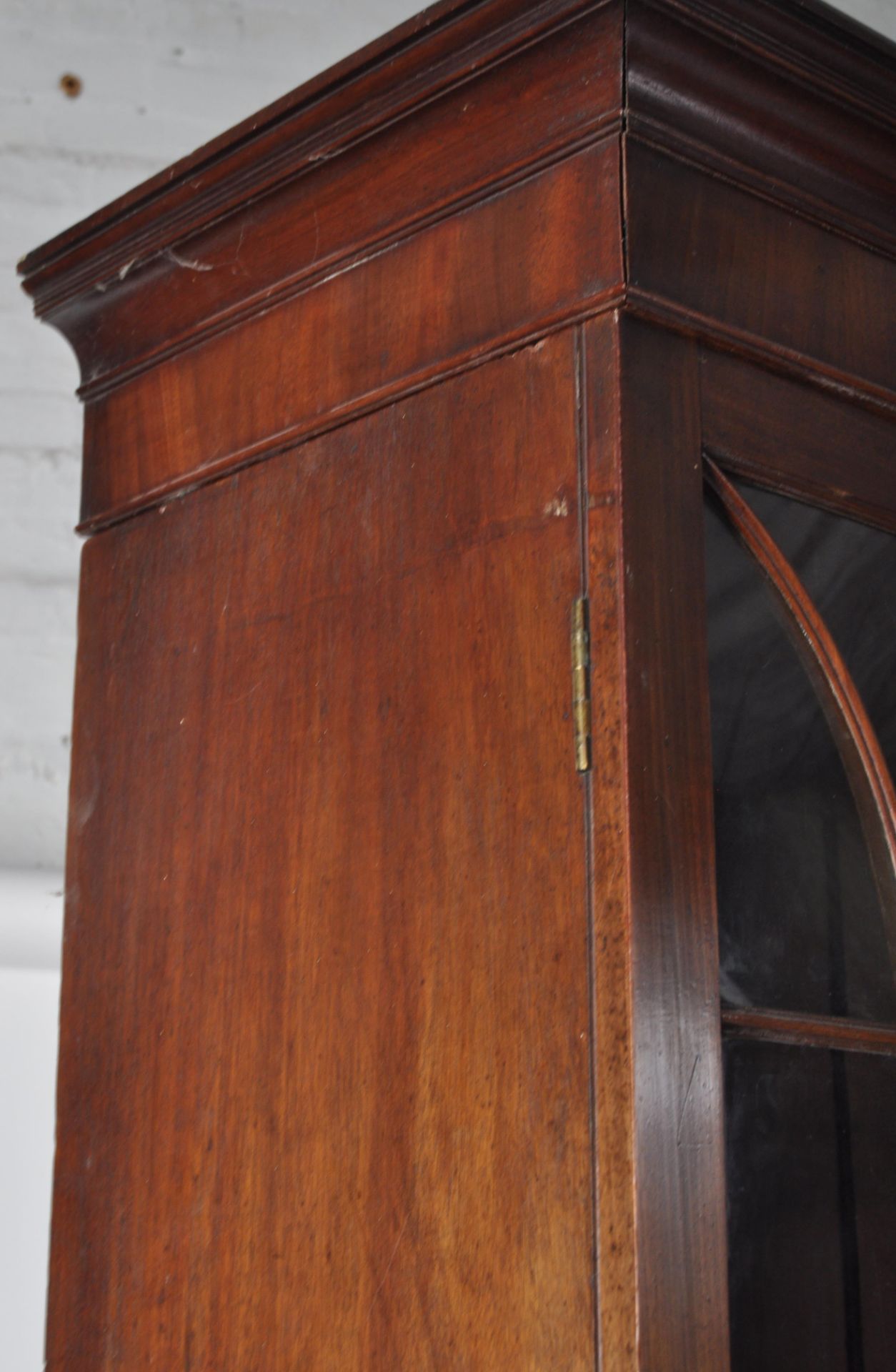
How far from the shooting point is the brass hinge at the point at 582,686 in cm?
68

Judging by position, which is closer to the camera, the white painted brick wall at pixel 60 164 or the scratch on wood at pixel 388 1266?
the scratch on wood at pixel 388 1266

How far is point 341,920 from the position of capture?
30.3 inches

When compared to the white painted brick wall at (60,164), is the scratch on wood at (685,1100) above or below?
below

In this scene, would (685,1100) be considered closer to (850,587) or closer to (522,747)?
(522,747)

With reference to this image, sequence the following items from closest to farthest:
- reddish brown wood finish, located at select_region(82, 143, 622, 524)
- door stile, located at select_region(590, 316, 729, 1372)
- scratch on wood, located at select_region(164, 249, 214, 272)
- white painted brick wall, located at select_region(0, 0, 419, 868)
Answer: door stile, located at select_region(590, 316, 729, 1372)
reddish brown wood finish, located at select_region(82, 143, 622, 524)
scratch on wood, located at select_region(164, 249, 214, 272)
white painted brick wall, located at select_region(0, 0, 419, 868)

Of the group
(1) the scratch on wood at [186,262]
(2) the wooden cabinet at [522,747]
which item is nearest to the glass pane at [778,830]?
(2) the wooden cabinet at [522,747]

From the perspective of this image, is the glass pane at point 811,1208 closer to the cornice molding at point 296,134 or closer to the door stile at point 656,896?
the door stile at point 656,896

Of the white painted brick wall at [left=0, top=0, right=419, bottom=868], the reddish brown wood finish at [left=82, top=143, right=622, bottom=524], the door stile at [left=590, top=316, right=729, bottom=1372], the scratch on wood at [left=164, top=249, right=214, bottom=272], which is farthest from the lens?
the white painted brick wall at [left=0, top=0, right=419, bottom=868]

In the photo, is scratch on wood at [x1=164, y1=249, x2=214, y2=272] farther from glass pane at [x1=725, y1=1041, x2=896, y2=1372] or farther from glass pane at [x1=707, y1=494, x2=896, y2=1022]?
glass pane at [x1=725, y1=1041, x2=896, y2=1372]

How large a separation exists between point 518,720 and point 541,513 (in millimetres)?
90

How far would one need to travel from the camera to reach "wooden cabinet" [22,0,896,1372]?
0.67 meters

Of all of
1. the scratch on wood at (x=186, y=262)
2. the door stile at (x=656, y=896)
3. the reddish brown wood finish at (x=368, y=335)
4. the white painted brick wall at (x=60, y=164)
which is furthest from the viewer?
the white painted brick wall at (x=60, y=164)

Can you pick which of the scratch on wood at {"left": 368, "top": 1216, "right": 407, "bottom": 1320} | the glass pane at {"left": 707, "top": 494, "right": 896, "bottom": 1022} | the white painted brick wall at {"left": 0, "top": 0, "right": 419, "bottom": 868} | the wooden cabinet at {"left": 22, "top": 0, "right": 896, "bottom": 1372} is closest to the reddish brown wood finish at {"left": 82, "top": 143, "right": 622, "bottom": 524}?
the wooden cabinet at {"left": 22, "top": 0, "right": 896, "bottom": 1372}

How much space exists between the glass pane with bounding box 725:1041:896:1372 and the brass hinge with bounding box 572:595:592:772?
13cm
